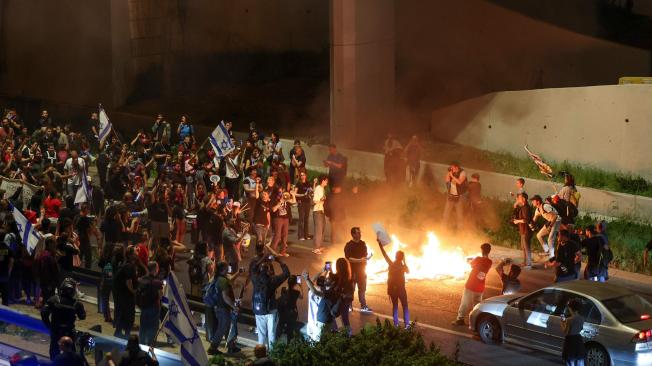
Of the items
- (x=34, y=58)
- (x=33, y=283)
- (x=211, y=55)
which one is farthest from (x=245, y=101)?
(x=33, y=283)

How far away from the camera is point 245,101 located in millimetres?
37688

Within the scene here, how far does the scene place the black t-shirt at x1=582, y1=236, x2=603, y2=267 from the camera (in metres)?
17.8

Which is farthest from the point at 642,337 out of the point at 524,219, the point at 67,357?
the point at 67,357

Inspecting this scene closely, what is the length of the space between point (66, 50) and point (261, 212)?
2092 cm

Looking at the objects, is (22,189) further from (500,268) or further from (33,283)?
(500,268)

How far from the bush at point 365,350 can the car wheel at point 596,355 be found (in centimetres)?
300

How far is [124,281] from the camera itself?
15.1 meters

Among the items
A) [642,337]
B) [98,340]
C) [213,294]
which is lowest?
[642,337]

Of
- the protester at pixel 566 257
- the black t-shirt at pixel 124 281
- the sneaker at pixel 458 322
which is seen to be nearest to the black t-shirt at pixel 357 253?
the sneaker at pixel 458 322

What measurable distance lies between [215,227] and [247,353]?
4.83m

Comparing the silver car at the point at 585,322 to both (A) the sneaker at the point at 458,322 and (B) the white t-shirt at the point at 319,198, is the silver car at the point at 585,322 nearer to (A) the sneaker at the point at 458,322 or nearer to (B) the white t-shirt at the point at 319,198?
(A) the sneaker at the point at 458,322

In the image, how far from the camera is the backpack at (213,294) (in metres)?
14.8

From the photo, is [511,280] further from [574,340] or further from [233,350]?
[233,350]

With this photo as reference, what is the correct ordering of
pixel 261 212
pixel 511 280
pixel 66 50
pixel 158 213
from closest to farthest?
pixel 511 280
pixel 158 213
pixel 261 212
pixel 66 50
